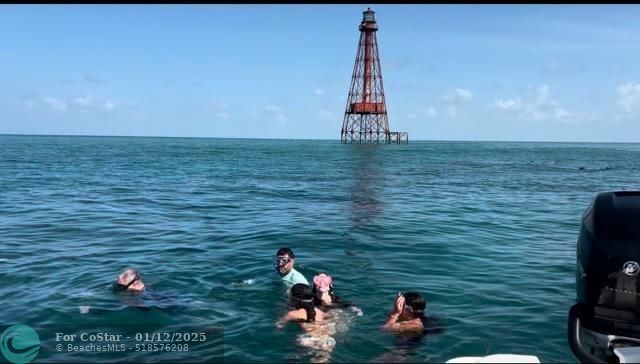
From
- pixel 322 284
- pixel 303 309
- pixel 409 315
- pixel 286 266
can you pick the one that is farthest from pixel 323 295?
pixel 409 315

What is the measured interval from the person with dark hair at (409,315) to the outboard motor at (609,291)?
8.05 feet

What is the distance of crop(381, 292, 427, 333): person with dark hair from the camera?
8.02 metres

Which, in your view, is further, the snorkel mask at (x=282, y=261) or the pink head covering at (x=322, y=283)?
the snorkel mask at (x=282, y=261)

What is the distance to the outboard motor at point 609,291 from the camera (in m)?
5.36

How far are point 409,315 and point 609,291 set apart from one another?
3062 mm

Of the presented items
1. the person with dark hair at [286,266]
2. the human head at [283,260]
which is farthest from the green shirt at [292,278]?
the human head at [283,260]

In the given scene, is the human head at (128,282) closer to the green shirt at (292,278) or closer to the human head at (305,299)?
the green shirt at (292,278)

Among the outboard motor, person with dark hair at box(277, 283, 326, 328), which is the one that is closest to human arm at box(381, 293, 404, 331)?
person with dark hair at box(277, 283, 326, 328)

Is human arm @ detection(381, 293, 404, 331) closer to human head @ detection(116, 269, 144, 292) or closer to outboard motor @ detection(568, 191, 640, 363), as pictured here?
outboard motor @ detection(568, 191, 640, 363)

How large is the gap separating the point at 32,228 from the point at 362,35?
83.9 m

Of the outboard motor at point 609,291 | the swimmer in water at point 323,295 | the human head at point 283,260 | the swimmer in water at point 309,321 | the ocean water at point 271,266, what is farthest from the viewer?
the human head at point 283,260

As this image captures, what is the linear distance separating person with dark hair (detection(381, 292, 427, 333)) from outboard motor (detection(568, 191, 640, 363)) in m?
2.45

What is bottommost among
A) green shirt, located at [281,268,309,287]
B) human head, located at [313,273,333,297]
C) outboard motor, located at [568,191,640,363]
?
green shirt, located at [281,268,309,287]

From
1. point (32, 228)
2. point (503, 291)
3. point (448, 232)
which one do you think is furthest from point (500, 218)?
point (32, 228)
